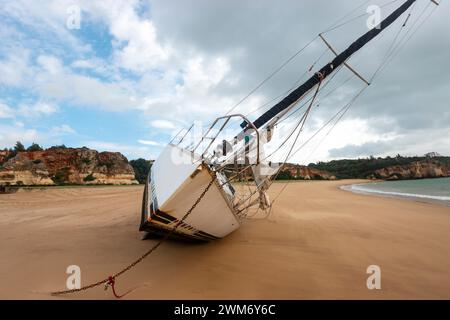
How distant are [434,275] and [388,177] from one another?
85.4m

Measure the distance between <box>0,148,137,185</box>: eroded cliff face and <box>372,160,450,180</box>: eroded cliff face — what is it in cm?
7125

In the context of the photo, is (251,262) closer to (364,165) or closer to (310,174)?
(310,174)

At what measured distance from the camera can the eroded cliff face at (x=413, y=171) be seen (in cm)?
7706

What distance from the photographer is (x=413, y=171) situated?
7844cm

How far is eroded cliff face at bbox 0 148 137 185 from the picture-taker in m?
31.9

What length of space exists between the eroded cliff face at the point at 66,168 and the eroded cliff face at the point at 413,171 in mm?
71253

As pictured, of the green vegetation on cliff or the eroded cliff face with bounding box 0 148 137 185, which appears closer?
the eroded cliff face with bounding box 0 148 137 185

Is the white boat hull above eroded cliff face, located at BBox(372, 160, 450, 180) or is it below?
below

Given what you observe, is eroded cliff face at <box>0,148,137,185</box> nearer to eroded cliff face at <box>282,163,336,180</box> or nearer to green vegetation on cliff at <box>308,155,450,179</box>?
eroded cliff face at <box>282,163,336,180</box>

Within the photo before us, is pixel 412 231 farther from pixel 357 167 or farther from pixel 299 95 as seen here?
pixel 357 167

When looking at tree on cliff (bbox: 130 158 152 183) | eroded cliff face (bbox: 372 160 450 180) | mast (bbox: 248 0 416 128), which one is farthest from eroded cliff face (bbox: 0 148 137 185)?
eroded cliff face (bbox: 372 160 450 180)

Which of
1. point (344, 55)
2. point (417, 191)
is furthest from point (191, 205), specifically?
point (417, 191)
